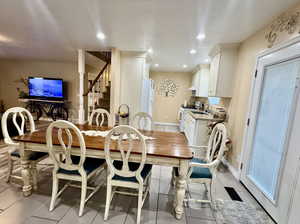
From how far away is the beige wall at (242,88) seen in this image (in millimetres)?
2409

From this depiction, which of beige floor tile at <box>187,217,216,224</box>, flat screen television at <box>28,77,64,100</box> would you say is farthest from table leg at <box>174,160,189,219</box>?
flat screen television at <box>28,77,64,100</box>

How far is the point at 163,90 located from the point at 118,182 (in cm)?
552

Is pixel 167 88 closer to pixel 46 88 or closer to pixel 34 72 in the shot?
pixel 46 88

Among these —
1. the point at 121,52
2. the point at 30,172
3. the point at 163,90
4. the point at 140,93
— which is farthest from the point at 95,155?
the point at 163,90

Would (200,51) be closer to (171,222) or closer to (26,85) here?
Answer: (171,222)

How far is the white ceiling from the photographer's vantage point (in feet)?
6.08

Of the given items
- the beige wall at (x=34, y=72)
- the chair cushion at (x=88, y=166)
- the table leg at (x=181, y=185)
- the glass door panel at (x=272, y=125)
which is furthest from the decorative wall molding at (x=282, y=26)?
the beige wall at (x=34, y=72)

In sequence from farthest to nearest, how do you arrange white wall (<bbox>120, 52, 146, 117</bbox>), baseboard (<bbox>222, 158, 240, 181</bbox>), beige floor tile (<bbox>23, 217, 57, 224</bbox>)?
white wall (<bbox>120, 52, 146, 117</bbox>) → baseboard (<bbox>222, 158, 240, 181</bbox>) → beige floor tile (<bbox>23, 217, 57, 224</bbox>)

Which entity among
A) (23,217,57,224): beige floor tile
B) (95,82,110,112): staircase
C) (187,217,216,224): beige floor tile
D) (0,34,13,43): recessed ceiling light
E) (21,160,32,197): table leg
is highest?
(0,34,13,43): recessed ceiling light

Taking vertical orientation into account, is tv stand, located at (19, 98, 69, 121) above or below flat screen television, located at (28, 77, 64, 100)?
below

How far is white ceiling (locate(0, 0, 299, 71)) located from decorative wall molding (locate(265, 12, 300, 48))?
99 mm

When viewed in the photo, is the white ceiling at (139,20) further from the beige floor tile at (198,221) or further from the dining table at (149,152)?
the beige floor tile at (198,221)

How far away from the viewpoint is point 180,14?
6.72ft

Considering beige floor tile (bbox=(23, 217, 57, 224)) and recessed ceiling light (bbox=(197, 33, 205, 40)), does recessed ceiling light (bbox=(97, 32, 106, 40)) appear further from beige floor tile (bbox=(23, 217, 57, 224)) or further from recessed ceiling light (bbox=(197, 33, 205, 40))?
beige floor tile (bbox=(23, 217, 57, 224))
